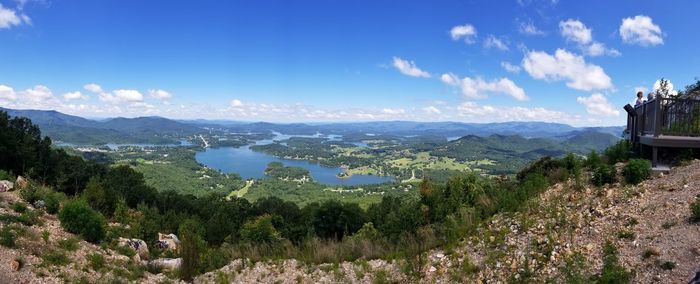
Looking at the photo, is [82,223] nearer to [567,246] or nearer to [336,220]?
[567,246]


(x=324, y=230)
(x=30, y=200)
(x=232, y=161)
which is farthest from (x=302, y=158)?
(x=30, y=200)

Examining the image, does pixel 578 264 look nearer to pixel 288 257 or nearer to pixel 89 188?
pixel 288 257

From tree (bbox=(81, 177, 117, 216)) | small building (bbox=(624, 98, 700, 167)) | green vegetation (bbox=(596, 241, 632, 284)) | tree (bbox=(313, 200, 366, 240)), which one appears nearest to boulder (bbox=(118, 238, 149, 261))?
tree (bbox=(81, 177, 117, 216))

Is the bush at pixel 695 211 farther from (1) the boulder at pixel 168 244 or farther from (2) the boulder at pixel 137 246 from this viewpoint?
(1) the boulder at pixel 168 244

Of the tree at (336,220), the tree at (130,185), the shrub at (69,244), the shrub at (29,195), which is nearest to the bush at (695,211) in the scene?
the shrub at (69,244)

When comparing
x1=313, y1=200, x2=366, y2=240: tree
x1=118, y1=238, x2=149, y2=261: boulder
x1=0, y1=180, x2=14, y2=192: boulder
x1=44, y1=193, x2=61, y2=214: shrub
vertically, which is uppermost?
x1=0, y1=180, x2=14, y2=192: boulder

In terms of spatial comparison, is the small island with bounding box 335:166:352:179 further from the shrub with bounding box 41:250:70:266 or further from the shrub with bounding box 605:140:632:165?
the shrub with bounding box 41:250:70:266
